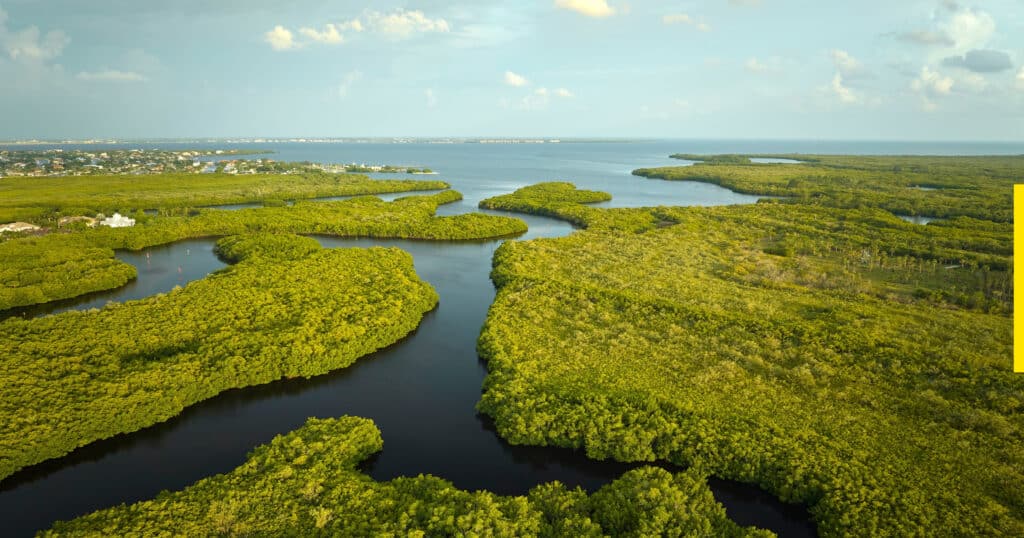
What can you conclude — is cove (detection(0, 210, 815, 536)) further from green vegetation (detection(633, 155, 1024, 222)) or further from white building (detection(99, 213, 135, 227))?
green vegetation (detection(633, 155, 1024, 222))

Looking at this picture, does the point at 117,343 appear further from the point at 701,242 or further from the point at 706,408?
the point at 701,242

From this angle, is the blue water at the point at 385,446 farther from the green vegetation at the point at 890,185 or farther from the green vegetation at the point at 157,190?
the green vegetation at the point at 890,185

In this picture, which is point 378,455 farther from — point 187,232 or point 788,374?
point 187,232

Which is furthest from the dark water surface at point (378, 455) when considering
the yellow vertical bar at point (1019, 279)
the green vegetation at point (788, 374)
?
the yellow vertical bar at point (1019, 279)

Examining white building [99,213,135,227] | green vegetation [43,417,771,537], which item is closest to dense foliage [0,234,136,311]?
white building [99,213,135,227]

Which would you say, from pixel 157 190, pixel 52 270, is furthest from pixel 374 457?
pixel 157 190
